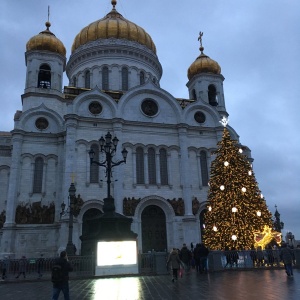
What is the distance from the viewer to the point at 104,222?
1462 centimetres

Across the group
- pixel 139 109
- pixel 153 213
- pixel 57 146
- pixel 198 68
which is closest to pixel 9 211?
pixel 57 146

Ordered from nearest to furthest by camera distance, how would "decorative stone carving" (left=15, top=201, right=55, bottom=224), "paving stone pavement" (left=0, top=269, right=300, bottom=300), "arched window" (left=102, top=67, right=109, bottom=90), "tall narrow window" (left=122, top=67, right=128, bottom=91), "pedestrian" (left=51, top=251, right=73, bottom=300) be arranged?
"pedestrian" (left=51, top=251, right=73, bottom=300) < "paving stone pavement" (left=0, top=269, right=300, bottom=300) < "decorative stone carving" (left=15, top=201, right=55, bottom=224) < "arched window" (left=102, top=67, right=109, bottom=90) < "tall narrow window" (left=122, top=67, right=128, bottom=91)

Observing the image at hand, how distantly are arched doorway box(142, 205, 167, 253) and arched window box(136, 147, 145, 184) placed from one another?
7.64ft

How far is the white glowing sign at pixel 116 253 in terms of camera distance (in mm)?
14008

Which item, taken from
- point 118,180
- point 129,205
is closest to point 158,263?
point 129,205

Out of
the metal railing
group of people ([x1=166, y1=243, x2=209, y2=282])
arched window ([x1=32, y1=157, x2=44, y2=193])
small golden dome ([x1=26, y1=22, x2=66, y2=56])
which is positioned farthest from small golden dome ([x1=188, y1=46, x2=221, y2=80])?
the metal railing

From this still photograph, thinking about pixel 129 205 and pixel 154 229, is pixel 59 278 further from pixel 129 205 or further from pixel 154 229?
pixel 154 229

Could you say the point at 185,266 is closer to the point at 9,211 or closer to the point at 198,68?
the point at 9,211

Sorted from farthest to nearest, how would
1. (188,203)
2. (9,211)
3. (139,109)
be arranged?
(139,109)
(188,203)
(9,211)

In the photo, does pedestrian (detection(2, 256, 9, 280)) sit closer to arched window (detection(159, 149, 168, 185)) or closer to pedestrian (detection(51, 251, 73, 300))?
pedestrian (detection(51, 251, 73, 300))

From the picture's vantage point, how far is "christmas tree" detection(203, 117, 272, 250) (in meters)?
18.1

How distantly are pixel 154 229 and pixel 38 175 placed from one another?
10500 mm

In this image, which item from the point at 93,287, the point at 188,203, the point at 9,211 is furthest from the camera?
the point at 188,203

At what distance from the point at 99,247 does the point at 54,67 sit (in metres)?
22.4
